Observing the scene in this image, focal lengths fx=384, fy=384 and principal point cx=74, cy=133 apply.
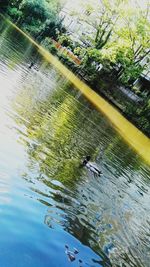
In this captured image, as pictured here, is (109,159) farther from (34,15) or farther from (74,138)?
(34,15)

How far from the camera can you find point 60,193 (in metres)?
14.9

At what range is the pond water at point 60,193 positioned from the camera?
1130 cm

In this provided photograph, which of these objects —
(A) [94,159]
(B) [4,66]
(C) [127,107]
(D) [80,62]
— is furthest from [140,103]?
(A) [94,159]

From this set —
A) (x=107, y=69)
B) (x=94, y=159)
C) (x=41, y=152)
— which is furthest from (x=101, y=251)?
(x=107, y=69)

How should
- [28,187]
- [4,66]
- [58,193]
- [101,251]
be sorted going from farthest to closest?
1. [4,66]
2. [58,193]
3. [28,187]
4. [101,251]

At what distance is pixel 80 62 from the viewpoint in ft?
216

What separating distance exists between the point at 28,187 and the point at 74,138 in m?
10.7

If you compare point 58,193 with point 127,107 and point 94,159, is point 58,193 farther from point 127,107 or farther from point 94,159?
point 127,107

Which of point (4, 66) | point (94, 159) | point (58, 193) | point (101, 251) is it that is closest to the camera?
point (101, 251)

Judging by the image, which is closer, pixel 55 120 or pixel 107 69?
pixel 55 120

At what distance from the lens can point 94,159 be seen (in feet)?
76.6

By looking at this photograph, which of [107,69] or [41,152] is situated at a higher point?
[107,69]

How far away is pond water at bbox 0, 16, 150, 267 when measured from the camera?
11.3 m

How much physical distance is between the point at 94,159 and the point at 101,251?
10883 mm
